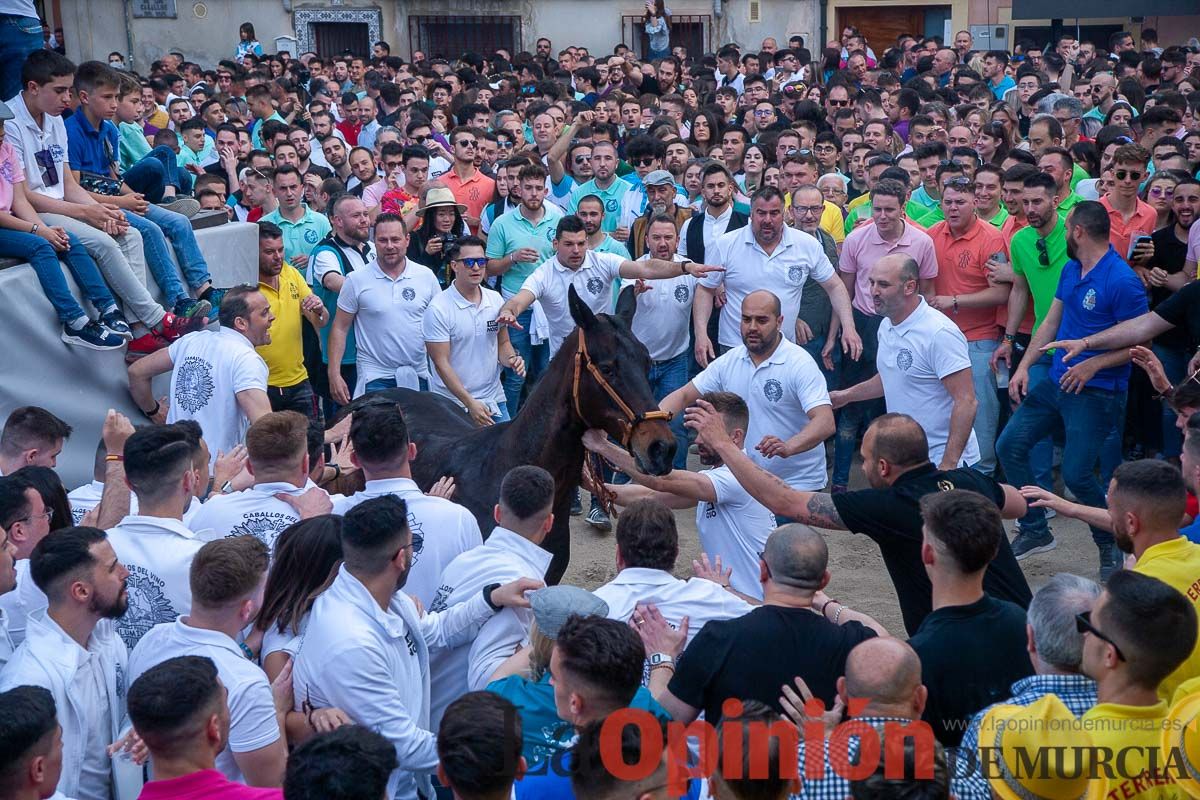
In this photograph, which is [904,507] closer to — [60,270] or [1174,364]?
[1174,364]

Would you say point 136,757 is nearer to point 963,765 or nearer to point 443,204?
point 963,765

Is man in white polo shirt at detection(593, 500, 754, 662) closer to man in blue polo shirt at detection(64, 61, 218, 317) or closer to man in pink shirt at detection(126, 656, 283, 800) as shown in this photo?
man in pink shirt at detection(126, 656, 283, 800)

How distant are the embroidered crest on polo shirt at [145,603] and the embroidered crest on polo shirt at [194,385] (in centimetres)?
254

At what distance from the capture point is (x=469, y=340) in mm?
8539

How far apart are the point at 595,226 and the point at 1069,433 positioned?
3.75 metres

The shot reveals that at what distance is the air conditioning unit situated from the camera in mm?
26141

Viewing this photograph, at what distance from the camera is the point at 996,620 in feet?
13.7

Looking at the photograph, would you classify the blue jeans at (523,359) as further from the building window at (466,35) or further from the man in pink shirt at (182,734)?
the building window at (466,35)

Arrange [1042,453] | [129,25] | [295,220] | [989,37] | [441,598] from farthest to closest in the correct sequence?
[129,25], [989,37], [295,220], [1042,453], [441,598]

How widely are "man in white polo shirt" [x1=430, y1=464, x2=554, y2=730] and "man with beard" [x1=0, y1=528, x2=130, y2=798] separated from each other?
1.12m

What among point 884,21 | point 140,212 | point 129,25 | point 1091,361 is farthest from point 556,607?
point 884,21

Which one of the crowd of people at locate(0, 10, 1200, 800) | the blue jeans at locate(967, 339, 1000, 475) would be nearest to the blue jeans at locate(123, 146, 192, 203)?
the crowd of people at locate(0, 10, 1200, 800)

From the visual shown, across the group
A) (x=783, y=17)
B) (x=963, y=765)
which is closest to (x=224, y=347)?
(x=963, y=765)

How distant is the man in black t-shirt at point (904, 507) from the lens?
491 cm
